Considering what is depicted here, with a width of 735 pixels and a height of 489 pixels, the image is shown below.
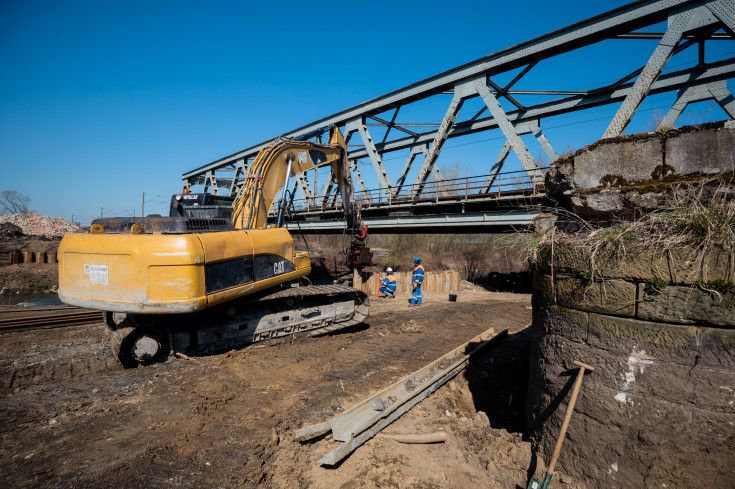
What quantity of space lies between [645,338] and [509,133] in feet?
31.3

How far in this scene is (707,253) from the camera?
95.0 inches

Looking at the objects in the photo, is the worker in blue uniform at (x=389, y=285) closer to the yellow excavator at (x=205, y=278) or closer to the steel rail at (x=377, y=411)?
the yellow excavator at (x=205, y=278)

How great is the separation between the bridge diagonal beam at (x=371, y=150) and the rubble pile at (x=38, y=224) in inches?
1146

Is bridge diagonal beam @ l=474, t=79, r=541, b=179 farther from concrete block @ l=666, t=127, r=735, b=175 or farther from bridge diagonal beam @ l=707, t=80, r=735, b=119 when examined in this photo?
concrete block @ l=666, t=127, r=735, b=175

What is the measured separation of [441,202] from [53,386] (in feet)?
33.3

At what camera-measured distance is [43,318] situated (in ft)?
26.6

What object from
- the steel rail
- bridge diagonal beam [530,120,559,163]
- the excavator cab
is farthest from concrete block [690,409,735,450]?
bridge diagonal beam [530,120,559,163]

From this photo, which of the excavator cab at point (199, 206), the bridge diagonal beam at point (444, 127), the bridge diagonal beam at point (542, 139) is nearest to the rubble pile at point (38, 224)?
the excavator cab at point (199, 206)

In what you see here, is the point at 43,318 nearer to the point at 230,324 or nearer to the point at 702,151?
the point at 230,324

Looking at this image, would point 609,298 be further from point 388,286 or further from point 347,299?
point 388,286

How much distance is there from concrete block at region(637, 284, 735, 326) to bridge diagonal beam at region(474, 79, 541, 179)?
805 centimetres

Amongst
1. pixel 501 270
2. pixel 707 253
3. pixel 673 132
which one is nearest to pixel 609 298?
pixel 707 253

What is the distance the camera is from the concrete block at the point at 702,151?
251 centimetres

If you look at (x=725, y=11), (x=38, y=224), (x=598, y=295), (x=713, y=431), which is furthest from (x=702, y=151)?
(x=38, y=224)
